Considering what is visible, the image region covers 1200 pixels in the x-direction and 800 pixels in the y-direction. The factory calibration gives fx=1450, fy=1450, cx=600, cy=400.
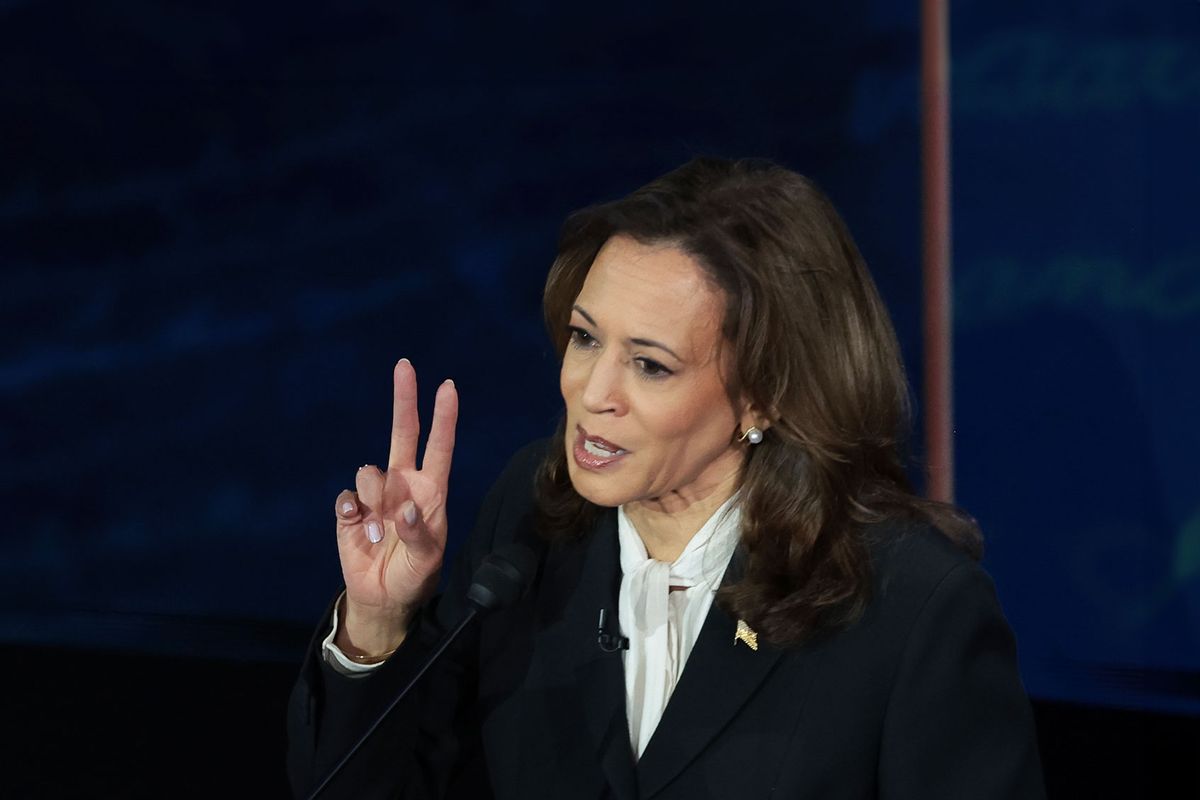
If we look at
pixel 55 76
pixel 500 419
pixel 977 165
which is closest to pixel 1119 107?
pixel 977 165

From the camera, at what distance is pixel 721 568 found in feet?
5.31

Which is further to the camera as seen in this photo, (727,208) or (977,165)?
(977,165)

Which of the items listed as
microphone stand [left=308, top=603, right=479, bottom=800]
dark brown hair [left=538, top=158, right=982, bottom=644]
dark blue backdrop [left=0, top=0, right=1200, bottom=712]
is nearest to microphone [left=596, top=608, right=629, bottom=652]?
dark brown hair [left=538, top=158, right=982, bottom=644]

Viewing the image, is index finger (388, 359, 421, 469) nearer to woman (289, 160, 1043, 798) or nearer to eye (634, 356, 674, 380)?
woman (289, 160, 1043, 798)

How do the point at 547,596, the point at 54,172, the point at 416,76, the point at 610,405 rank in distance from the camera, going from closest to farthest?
the point at 610,405, the point at 547,596, the point at 416,76, the point at 54,172

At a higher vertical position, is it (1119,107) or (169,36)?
(169,36)

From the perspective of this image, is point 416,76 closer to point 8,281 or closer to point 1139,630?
point 8,281

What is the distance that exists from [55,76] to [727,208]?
251 centimetres

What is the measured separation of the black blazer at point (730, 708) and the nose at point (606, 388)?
0.25 metres

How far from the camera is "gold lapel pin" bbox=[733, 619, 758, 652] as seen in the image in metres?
1.54

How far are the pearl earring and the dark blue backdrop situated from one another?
5.05ft

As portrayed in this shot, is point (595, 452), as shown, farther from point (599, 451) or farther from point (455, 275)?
point (455, 275)

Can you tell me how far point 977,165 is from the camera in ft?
9.73

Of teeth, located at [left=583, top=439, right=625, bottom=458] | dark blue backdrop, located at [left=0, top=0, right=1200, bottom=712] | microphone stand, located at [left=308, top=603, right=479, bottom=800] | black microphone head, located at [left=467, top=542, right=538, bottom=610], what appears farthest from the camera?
dark blue backdrop, located at [left=0, top=0, right=1200, bottom=712]
